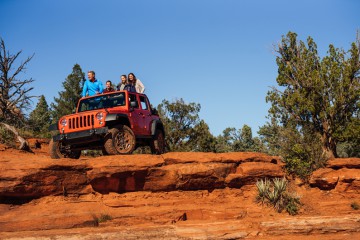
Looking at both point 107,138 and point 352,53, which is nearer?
point 107,138

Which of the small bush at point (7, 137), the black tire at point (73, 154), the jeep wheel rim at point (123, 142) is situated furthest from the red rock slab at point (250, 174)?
the small bush at point (7, 137)

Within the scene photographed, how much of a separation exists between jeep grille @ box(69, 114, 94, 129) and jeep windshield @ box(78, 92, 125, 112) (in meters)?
0.99

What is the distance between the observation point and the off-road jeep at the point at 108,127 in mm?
11156

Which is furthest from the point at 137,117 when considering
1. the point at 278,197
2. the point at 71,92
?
the point at 71,92

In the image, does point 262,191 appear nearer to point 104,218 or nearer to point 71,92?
point 104,218

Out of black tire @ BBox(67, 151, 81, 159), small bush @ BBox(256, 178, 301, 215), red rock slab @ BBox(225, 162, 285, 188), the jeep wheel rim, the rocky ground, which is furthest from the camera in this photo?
red rock slab @ BBox(225, 162, 285, 188)

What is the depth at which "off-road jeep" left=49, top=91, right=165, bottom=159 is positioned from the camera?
1116 cm

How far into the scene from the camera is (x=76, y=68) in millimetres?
30938

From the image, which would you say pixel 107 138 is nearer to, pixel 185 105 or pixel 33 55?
pixel 33 55

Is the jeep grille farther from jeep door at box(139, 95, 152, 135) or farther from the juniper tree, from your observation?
the juniper tree

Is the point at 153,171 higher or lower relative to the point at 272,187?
higher

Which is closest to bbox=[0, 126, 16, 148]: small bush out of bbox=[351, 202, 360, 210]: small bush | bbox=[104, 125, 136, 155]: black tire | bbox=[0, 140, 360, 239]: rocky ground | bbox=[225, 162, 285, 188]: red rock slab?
bbox=[0, 140, 360, 239]: rocky ground

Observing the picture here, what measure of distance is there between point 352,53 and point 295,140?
601cm

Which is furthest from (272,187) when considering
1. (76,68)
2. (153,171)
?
(76,68)
